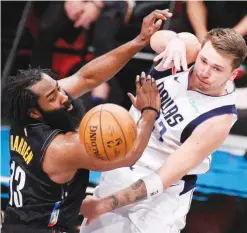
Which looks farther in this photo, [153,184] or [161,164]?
[161,164]

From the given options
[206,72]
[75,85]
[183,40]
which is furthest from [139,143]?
[75,85]

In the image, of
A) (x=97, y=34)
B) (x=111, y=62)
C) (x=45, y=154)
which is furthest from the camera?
(x=97, y=34)

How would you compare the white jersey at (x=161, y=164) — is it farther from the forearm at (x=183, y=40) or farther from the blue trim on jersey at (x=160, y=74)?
the forearm at (x=183, y=40)

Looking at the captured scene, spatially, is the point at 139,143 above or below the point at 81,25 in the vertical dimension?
above

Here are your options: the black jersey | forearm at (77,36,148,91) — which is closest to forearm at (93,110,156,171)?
the black jersey

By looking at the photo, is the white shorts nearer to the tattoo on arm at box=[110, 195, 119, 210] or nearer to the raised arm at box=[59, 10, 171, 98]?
the tattoo on arm at box=[110, 195, 119, 210]

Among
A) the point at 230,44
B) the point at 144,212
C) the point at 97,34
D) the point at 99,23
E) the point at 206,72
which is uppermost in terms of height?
the point at 230,44

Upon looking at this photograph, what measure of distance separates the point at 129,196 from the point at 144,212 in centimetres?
28

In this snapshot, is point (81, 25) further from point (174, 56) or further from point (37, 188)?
point (37, 188)

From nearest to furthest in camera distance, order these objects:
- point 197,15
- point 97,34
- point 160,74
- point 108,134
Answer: point 108,134
point 160,74
point 197,15
point 97,34

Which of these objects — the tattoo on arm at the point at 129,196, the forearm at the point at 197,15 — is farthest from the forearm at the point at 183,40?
the forearm at the point at 197,15

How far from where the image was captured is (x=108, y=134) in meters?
3.12

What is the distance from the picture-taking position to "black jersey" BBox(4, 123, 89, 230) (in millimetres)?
3396

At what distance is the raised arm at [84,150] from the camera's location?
3268 mm
